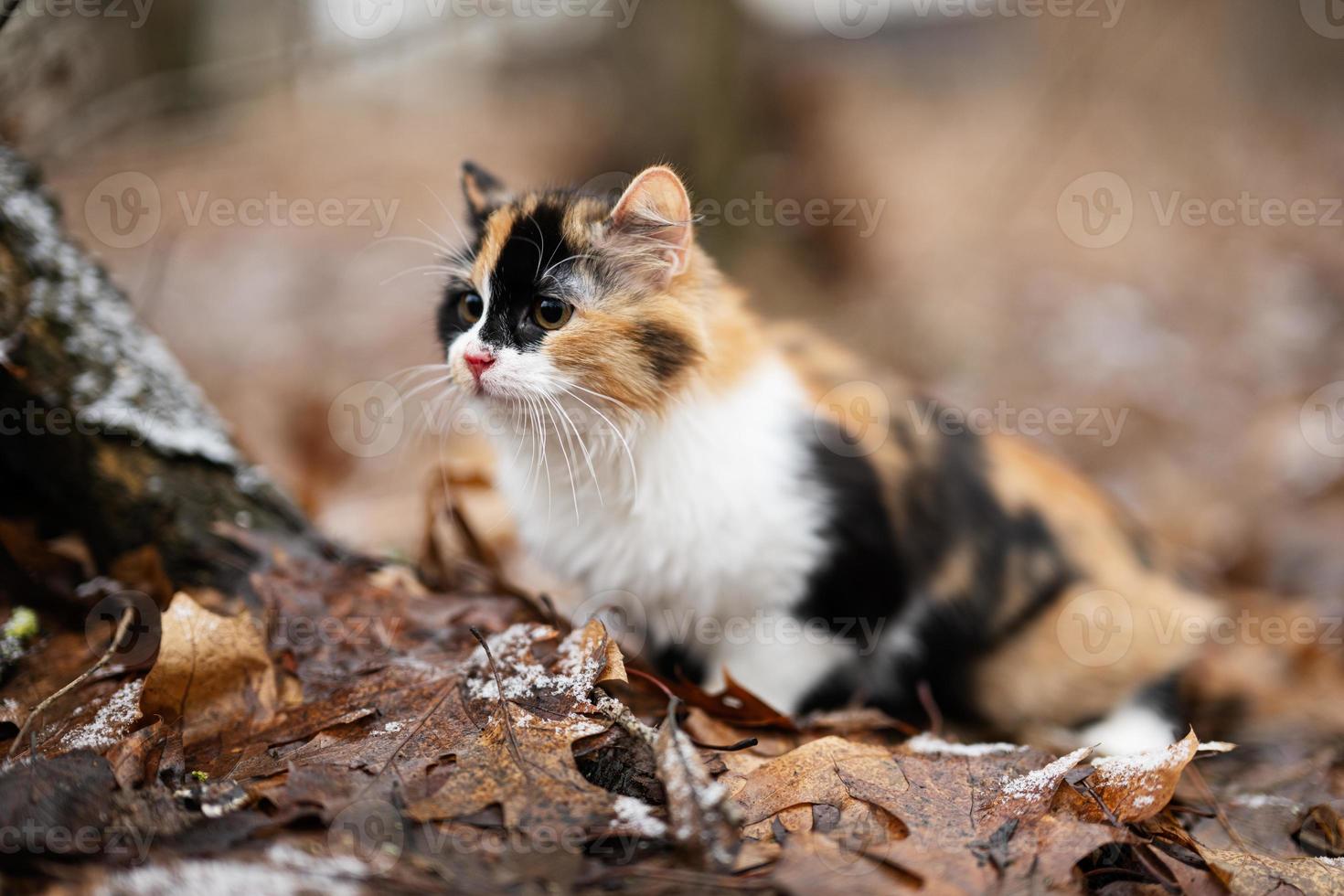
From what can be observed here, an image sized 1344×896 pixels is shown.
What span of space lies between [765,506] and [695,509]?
0.70ft

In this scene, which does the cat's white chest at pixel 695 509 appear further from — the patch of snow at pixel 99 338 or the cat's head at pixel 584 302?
the patch of snow at pixel 99 338

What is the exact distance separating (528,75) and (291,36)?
4.67 meters

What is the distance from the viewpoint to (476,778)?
1.80 m

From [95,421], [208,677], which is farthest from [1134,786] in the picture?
[95,421]

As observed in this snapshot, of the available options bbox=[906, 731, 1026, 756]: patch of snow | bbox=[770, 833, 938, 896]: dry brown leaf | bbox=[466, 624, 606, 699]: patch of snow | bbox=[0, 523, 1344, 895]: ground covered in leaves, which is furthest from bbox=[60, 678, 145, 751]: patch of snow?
bbox=[906, 731, 1026, 756]: patch of snow

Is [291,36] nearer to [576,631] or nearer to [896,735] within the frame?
[576,631]

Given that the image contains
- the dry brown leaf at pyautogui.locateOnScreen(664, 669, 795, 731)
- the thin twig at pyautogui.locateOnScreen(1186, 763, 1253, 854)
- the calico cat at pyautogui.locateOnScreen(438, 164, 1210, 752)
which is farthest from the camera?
the calico cat at pyautogui.locateOnScreen(438, 164, 1210, 752)

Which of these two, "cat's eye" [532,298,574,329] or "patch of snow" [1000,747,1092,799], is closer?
"patch of snow" [1000,747,1092,799]

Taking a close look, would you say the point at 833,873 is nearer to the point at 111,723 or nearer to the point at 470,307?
the point at 111,723

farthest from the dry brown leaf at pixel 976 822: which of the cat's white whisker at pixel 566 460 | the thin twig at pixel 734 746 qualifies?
the cat's white whisker at pixel 566 460

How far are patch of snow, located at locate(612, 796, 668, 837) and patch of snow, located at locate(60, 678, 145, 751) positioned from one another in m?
1.07

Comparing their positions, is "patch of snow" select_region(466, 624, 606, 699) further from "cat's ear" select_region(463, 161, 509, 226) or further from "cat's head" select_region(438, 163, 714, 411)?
"cat's ear" select_region(463, 161, 509, 226)

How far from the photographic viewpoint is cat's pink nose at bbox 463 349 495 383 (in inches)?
96.9

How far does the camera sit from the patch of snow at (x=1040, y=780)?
76.3 inches
